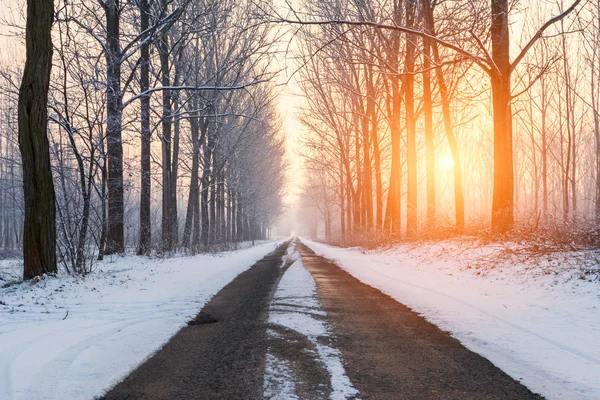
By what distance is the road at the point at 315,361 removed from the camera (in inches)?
89.3

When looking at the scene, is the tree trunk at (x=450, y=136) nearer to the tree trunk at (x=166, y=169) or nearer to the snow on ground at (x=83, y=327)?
the snow on ground at (x=83, y=327)

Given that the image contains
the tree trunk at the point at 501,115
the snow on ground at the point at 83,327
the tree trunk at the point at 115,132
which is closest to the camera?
the snow on ground at the point at 83,327

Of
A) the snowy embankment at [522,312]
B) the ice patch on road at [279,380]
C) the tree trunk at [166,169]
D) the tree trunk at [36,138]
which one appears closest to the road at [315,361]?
the ice patch on road at [279,380]

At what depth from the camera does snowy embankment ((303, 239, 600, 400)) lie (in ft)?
8.59

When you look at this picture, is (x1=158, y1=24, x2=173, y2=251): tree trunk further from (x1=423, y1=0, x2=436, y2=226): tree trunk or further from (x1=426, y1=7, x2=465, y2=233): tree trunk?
(x1=426, y1=7, x2=465, y2=233): tree trunk

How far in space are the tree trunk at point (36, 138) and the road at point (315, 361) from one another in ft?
12.5

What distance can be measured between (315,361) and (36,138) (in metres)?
6.16

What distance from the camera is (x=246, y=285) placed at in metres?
7.05

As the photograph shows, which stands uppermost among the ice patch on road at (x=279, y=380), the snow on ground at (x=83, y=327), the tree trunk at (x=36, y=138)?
the tree trunk at (x=36, y=138)

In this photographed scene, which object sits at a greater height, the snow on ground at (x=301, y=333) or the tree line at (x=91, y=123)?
the tree line at (x=91, y=123)

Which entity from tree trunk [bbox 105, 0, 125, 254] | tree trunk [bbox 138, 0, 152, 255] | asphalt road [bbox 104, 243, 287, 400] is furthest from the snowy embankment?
tree trunk [bbox 138, 0, 152, 255]

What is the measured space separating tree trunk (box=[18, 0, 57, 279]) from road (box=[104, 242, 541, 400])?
3.81m

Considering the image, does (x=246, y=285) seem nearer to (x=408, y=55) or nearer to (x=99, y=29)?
(x=99, y=29)

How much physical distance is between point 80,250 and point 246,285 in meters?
3.59
